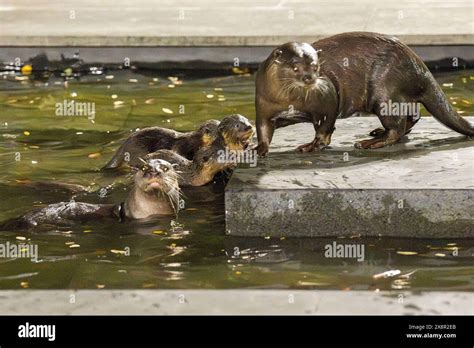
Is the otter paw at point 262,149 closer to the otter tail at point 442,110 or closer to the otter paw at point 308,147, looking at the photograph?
the otter paw at point 308,147

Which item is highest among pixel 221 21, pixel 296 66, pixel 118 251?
pixel 296 66

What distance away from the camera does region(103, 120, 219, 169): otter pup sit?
10.1 metres

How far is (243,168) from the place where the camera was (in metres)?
8.74

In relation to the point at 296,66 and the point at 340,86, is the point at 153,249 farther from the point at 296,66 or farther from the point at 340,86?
the point at 340,86

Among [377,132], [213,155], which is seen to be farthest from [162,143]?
[377,132]

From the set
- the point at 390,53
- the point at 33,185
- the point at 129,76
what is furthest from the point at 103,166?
the point at 129,76

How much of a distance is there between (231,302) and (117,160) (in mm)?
3862

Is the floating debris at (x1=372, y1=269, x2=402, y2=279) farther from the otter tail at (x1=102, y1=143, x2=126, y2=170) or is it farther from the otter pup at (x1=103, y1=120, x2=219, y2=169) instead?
the otter tail at (x1=102, y1=143, x2=126, y2=170)

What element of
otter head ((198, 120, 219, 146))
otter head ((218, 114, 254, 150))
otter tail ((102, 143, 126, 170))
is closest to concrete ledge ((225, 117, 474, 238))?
otter head ((218, 114, 254, 150))

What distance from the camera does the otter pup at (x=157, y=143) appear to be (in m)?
10.1

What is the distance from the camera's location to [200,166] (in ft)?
31.6

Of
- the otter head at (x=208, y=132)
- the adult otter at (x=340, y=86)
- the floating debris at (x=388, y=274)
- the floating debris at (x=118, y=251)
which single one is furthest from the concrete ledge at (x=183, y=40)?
the floating debris at (x=388, y=274)

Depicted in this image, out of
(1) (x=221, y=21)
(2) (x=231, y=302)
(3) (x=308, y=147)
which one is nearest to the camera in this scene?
(2) (x=231, y=302)
